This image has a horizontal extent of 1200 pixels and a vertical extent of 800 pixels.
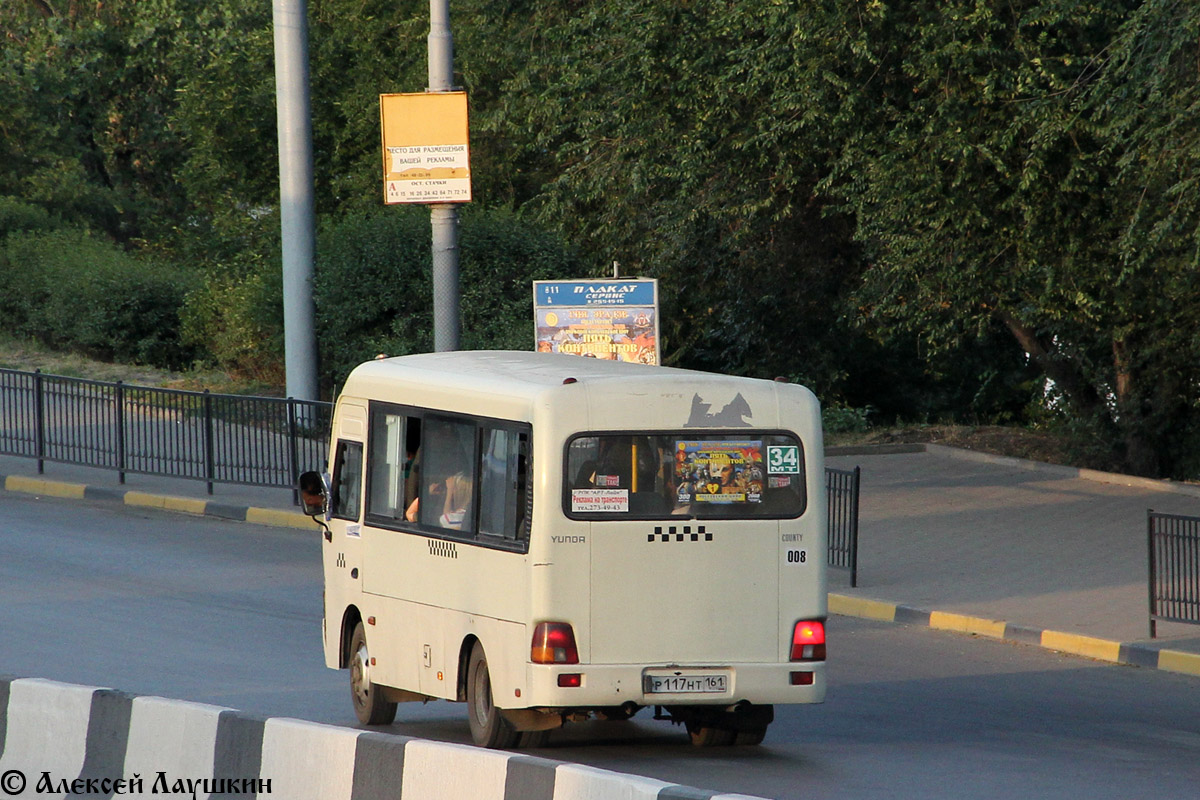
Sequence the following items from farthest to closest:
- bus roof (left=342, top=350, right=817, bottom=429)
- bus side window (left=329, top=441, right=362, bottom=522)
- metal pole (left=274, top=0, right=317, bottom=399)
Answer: metal pole (left=274, top=0, right=317, bottom=399)
bus side window (left=329, top=441, right=362, bottom=522)
bus roof (left=342, top=350, right=817, bottom=429)

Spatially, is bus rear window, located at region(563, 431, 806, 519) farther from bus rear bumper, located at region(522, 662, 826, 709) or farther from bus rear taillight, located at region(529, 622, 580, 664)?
bus rear bumper, located at region(522, 662, 826, 709)

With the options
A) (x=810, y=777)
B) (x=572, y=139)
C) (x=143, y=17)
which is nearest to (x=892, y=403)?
(x=572, y=139)

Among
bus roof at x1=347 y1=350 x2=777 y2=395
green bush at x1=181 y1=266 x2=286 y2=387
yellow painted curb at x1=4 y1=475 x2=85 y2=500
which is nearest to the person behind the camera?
bus roof at x1=347 y1=350 x2=777 y2=395

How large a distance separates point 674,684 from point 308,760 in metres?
2.62

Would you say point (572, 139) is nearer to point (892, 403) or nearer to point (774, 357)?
point (774, 357)

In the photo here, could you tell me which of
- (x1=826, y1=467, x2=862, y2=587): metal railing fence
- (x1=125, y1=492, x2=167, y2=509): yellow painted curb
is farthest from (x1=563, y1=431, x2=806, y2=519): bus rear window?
(x1=125, y1=492, x2=167, y2=509): yellow painted curb

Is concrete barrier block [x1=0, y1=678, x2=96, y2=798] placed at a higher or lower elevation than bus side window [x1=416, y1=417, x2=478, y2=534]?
lower

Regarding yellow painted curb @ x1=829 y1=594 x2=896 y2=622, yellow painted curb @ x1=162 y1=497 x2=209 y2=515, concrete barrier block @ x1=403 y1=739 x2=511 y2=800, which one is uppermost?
concrete barrier block @ x1=403 y1=739 x2=511 y2=800

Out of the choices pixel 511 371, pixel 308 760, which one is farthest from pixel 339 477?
pixel 308 760

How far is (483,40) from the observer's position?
31312mm

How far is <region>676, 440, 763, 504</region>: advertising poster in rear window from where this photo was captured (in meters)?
9.61

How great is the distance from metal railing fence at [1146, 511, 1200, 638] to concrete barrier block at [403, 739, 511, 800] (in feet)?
27.4

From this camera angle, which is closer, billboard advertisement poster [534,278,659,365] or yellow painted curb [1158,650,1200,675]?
yellow painted curb [1158,650,1200,675]

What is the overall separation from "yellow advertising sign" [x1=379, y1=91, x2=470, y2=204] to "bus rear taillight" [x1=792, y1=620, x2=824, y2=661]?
901cm
